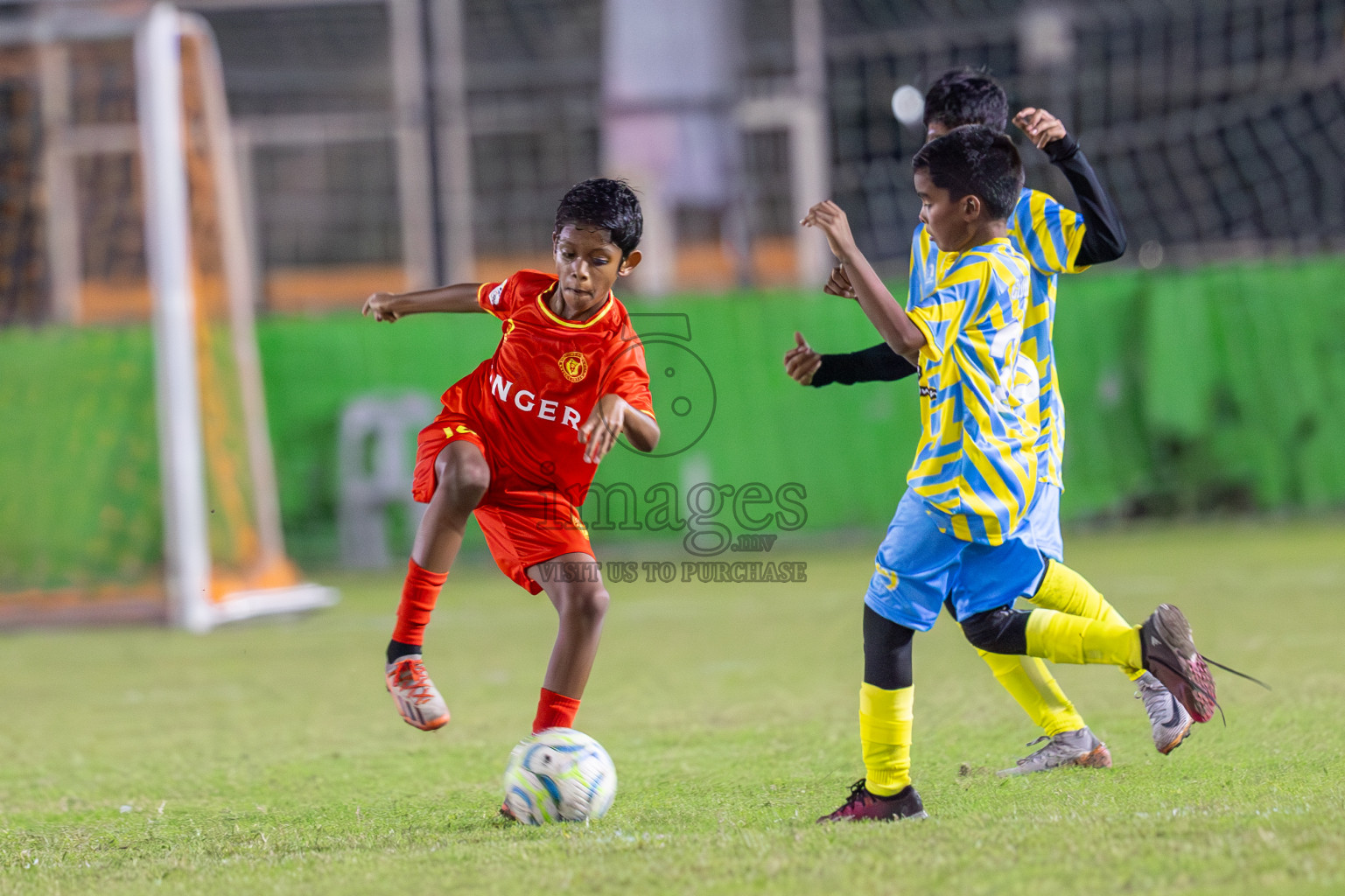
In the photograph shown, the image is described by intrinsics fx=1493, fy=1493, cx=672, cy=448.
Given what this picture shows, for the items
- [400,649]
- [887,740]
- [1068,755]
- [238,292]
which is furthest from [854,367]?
[238,292]

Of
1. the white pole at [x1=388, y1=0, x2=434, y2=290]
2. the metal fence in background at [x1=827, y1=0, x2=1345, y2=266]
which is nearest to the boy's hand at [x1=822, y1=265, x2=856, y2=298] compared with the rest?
the metal fence in background at [x1=827, y1=0, x2=1345, y2=266]

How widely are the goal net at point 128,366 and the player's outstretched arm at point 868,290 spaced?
5442 mm

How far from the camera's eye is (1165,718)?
380 centimetres

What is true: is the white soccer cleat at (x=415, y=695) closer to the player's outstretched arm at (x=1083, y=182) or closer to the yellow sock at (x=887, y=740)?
the yellow sock at (x=887, y=740)

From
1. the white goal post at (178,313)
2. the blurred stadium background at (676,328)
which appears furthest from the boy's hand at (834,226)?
the white goal post at (178,313)

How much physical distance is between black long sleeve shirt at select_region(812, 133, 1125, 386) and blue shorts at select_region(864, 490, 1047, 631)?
0.41 m

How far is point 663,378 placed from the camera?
9.77 meters

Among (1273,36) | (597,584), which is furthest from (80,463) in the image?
(1273,36)

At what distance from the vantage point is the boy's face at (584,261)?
3740 millimetres

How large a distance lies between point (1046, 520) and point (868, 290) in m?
0.91

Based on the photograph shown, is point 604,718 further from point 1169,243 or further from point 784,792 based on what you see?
point 1169,243

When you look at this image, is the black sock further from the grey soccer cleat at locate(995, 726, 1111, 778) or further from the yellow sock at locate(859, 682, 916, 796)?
the grey soccer cleat at locate(995, 726, 1111, 778)

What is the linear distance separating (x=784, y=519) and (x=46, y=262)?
5202mm

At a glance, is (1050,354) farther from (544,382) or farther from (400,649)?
(400,649)
